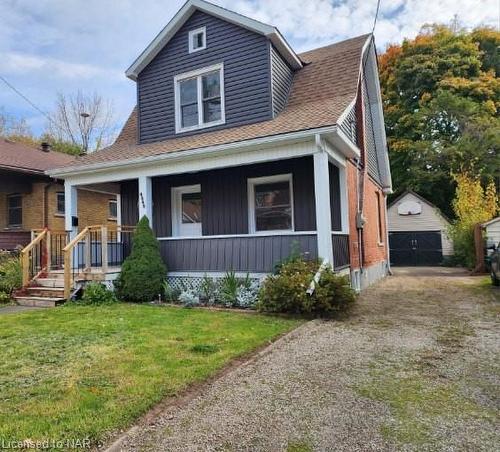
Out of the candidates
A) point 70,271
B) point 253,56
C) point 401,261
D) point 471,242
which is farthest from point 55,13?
point 401,261

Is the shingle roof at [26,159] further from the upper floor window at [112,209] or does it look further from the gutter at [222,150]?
the gutter at [222,150]

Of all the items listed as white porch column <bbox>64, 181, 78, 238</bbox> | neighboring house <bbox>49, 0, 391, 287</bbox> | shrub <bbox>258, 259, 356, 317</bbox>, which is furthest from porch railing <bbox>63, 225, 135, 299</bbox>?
shrub <bbox>258, 259, 356, 317</bbox>

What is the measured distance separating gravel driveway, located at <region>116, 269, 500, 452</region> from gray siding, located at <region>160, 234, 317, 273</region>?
101 inches

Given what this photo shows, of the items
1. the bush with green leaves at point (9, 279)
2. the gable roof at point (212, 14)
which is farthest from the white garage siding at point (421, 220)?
the bush with green leaves at point (9, 279)

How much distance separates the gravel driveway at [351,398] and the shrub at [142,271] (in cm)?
432

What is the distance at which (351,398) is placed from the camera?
361cm

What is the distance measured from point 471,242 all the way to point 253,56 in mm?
12441

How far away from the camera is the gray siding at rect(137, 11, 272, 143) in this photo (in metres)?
10.3

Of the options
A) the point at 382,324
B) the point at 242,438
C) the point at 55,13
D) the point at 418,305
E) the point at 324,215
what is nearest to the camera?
the point at 242,438

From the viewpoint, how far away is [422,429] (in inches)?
118

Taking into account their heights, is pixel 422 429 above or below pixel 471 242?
below

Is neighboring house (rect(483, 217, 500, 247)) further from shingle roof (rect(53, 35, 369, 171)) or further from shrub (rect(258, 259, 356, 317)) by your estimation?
shrub (rect(258, 259, 356, 317))

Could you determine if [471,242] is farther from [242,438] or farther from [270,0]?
[242,438]

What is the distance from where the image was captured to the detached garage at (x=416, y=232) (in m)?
Result: 23.0
